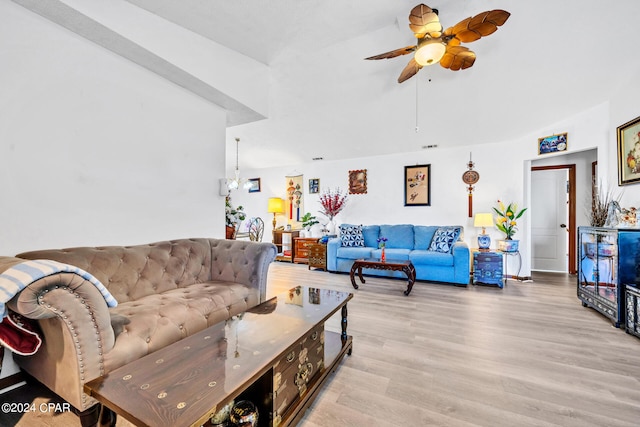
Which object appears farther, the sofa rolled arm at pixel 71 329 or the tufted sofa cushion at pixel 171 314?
the tufted sofa cushion at pixel 171 314

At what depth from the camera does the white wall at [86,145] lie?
176cm

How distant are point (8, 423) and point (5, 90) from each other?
2.00 meters

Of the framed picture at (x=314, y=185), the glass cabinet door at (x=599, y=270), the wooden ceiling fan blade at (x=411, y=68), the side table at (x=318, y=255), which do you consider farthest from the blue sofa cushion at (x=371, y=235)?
the wooden ceiling fan blade at (x=411, y=68)

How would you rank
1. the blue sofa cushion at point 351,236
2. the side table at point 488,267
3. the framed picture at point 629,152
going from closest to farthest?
1. the framed picture at point 629,152
2. the side table at point 488,267
3. the blue sofa cushion at point 351,236

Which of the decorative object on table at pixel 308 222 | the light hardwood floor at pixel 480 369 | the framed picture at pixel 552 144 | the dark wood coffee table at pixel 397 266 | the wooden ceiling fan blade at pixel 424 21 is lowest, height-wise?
the light hardwood floor at pixel 480 369

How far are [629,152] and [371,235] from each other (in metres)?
3.52

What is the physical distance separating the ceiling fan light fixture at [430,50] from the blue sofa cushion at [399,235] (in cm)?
331

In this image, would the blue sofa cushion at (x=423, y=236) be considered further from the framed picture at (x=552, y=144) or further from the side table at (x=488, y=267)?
the framed picture at (x=552, y=144)

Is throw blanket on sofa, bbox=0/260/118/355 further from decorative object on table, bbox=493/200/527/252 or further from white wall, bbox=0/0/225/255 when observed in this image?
decorative object on table, bbox=493/200/527/252

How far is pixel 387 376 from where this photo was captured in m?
1.77

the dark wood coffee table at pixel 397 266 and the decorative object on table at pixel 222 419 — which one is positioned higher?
the dark wood coffee table at pixel 397 266

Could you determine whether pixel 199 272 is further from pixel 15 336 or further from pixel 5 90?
pixel 5 90

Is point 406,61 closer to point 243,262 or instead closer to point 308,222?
point 243,262

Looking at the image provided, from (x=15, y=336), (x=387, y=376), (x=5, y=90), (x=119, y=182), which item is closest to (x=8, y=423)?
(x=15, y=336)
